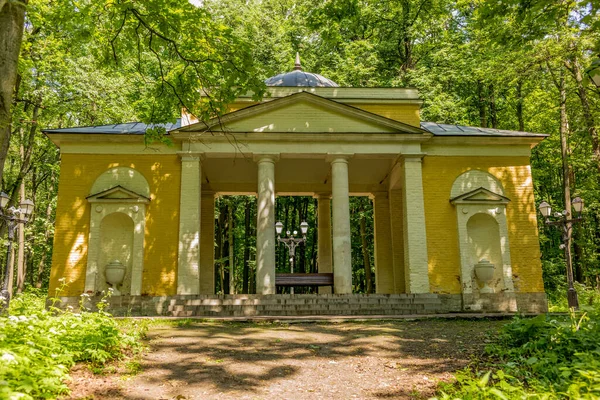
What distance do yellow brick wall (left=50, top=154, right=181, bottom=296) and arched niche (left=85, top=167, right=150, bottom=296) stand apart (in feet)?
0.69

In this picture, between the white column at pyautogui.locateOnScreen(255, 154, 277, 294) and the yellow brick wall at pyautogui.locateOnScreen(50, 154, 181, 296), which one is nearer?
the white column at pyautogui.locateOnScreen(255, 154, 277, 294)

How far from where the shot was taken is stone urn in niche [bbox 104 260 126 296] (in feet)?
52.4

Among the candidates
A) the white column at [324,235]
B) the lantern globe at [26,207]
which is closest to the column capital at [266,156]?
the white column at [324,235]

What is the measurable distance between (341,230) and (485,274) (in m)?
5.28

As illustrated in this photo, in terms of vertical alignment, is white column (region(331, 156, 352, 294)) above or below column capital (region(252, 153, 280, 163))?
below

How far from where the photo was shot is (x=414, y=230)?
1705 centimetres

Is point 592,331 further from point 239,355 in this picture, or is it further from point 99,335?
point 99,335

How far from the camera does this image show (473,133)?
18141mm

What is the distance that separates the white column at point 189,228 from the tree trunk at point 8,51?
10.4 meters

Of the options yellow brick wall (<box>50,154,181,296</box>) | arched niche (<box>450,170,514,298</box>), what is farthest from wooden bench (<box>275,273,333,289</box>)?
arched niche (<box>450,170,514,298</box>)

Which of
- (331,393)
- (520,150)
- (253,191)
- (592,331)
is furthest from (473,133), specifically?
(331,393)

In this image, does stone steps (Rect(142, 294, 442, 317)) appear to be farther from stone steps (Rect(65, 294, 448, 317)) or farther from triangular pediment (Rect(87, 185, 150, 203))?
triangular pediment (Rect(87, 185, 150, 203))

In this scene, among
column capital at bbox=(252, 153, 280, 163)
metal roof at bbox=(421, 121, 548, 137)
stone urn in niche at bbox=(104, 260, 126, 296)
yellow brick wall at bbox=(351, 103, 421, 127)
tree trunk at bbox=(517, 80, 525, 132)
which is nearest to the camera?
stone urn in niche at bbox=(104, 260, 126, 296)

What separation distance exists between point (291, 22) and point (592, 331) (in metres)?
29.7
